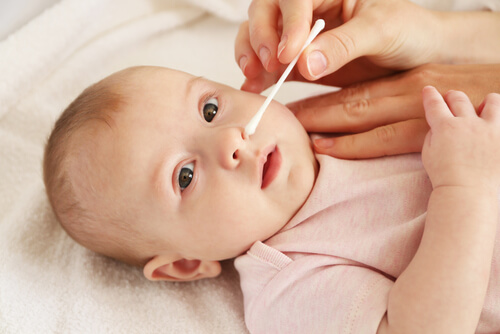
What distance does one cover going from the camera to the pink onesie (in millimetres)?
1035

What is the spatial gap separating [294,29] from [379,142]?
1.20 feet

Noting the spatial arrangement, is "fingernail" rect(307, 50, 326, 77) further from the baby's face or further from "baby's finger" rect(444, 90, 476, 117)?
"baby's finger" rect(444, 90, 476, 117)

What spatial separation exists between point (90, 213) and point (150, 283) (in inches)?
12.2

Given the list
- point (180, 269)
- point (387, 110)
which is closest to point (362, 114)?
point (387, 110)

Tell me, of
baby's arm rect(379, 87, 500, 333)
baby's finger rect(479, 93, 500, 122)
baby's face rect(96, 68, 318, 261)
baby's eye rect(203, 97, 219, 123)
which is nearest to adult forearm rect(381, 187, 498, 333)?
baby's arm rect(379, 87, 500, 333)

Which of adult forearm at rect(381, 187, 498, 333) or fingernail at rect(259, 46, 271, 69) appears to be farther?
fingernail at rect(259, 46, 271, 69)

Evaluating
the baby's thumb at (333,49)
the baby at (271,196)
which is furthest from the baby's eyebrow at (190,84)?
the baby's thumb at (333,49)

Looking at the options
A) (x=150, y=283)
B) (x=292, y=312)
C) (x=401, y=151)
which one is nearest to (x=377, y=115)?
(x=401, y=151)

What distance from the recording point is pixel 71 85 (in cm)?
170

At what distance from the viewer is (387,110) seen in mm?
1313

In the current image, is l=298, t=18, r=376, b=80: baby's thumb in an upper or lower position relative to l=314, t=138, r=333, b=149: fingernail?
upper

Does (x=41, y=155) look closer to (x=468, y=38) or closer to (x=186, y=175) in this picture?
(x=186, y=175)

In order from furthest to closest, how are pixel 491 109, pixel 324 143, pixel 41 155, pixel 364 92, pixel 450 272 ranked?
pixel 41 155 < pixel 364 92 < pixel 324 143 < pixel 491 109 < pixel 450 272

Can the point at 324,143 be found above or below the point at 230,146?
below
